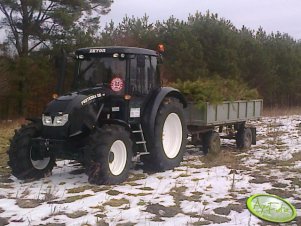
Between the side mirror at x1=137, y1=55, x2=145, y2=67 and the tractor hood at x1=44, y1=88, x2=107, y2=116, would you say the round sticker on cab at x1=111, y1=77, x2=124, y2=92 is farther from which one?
the side mirror at x1=137, y1=55, x2=145, y2=67

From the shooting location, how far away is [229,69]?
31188 millimetres

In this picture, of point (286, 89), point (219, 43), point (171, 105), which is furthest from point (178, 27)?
point (171, 105)

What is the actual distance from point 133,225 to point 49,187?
2.47 meters

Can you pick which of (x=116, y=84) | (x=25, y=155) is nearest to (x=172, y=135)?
(x=116, y=84)

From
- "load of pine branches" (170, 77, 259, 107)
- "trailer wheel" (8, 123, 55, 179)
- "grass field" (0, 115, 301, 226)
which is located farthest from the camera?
"load of pine branches" (170, 77, 259, 107)

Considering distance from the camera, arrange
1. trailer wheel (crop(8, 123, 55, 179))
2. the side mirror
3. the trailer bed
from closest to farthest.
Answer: trailer wheel (crop(8, 123, 55, 179)) < the side mirror < the trailer bed

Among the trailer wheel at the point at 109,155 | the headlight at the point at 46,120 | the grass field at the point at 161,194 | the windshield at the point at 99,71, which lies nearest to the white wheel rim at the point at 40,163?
the grass field at the point at 161,194

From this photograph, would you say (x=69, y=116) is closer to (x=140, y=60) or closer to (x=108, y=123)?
(x=108, y=123)

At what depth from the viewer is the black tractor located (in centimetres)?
802

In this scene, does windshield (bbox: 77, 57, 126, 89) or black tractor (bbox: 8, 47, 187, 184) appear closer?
black tractor (bbox: 8, 47, 187, 184)

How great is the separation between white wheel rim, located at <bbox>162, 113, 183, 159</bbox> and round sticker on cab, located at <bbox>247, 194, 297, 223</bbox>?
120 inches

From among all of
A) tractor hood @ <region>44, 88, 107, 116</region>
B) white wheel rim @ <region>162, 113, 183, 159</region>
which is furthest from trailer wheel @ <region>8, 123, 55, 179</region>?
white wheel rim @ <region>162, 113, 183, 159</region>

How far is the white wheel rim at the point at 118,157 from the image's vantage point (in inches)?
323

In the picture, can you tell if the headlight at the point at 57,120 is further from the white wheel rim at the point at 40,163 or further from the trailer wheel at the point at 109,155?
the white wheel rim at the point at 40,163
